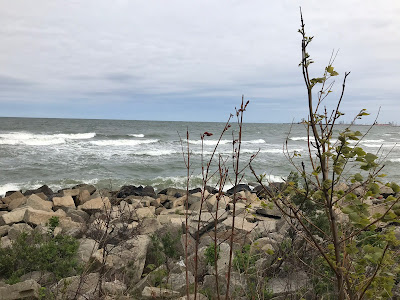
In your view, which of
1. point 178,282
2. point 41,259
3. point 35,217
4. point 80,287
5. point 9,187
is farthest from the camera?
point 9,187

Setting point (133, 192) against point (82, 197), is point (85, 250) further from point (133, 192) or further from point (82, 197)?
point (133, 192)

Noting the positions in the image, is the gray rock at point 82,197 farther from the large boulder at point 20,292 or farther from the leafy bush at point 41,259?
the large boulder at point 20,292

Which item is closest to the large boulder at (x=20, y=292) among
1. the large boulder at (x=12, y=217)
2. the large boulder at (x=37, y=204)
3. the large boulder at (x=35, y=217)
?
the large boulder at (x=35, y=217)

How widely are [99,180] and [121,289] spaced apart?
13857 mm

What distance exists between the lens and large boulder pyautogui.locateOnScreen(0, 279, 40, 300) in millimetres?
3271

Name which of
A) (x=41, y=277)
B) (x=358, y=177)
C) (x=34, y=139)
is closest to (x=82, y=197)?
(x=41, y=277)

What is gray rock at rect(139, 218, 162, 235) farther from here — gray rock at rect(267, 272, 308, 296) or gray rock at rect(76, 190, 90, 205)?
gray rock at rect(76, 190, 90, 205)

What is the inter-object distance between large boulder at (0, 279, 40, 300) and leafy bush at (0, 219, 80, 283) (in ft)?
1.87

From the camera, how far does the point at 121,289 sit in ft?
11.6

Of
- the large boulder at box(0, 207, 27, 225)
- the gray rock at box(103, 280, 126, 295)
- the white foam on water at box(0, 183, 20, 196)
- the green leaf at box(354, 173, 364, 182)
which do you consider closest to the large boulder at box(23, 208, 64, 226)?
the large boulder at box(0, 207, 27, 225)

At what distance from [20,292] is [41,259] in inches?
33.1

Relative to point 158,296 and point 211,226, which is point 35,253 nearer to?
point 158,296

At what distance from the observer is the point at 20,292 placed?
3305 millimetres

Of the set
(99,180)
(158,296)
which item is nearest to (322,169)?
(158,296)
